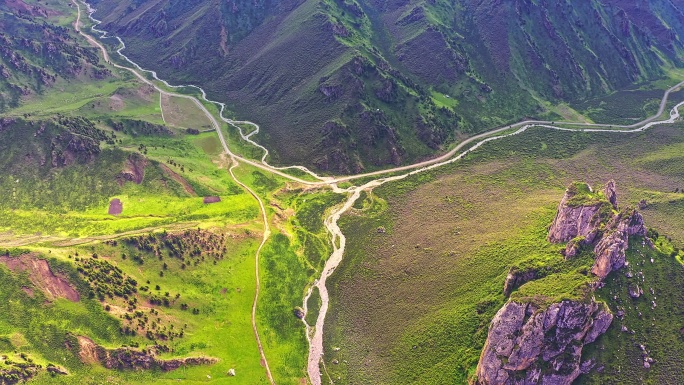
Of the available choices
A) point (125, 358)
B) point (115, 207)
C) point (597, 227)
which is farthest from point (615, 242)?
point (115, 207)

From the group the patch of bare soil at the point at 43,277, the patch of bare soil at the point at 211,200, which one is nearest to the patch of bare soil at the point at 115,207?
the patch of bare soil at the point at 211,200

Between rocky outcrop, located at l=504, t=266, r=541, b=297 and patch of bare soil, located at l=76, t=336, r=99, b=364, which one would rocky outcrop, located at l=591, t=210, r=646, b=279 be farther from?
patch of bare soil, located at l=76, t=336, r=99, b=364

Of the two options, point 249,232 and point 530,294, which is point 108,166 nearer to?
point 249,232

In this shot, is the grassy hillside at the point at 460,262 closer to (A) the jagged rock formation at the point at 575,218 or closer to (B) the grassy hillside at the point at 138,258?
(A) the jagged rock formation at the point at 575,218

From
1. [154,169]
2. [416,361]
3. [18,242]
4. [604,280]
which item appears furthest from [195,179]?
[604,280]

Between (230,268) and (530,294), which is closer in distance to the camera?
(530,294)

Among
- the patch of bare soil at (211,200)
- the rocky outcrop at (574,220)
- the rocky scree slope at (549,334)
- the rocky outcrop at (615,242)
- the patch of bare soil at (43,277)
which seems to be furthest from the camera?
the patch of bare soil at (211,200)
